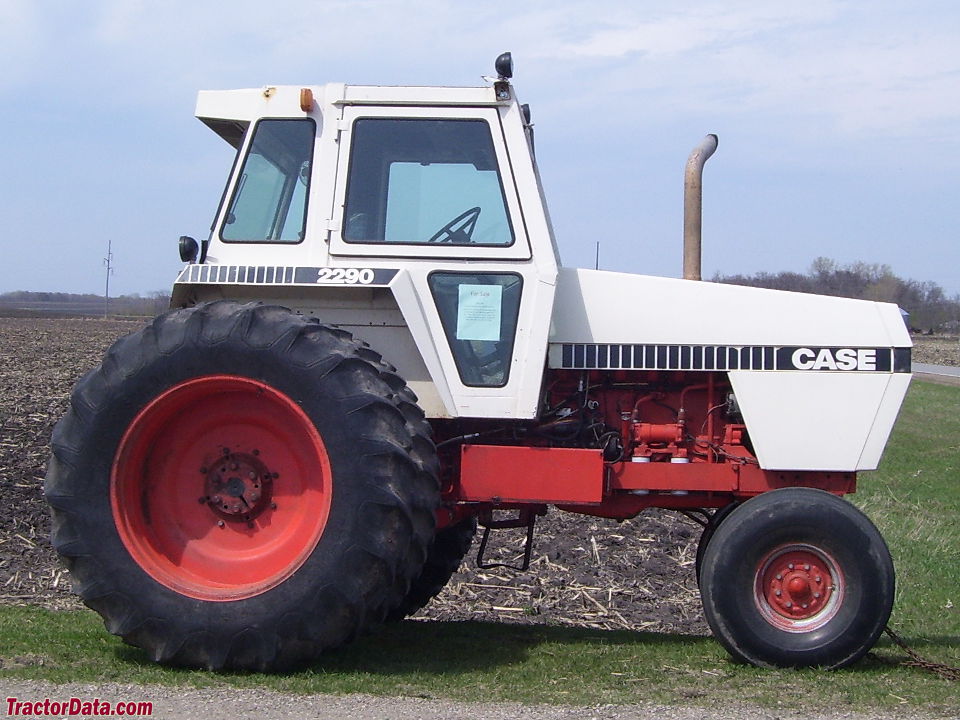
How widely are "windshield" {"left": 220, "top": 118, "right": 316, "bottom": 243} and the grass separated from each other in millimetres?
2257

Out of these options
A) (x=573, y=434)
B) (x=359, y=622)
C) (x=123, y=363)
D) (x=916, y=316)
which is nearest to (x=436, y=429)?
(x=573, y=434)

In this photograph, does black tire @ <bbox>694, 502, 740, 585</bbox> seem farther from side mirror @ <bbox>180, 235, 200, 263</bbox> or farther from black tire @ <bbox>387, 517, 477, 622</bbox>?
side mirror @ <bbox>180, 235, 200, 263</bbox>

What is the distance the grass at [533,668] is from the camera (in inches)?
208

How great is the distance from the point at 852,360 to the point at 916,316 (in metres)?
40.5

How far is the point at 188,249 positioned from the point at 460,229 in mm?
1466

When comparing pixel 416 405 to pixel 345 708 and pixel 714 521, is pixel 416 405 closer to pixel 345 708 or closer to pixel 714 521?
pixel 345 708

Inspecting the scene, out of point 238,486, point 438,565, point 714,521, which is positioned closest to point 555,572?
point 438,565

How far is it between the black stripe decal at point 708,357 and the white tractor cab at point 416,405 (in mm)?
12

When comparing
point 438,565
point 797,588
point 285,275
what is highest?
point 285,275

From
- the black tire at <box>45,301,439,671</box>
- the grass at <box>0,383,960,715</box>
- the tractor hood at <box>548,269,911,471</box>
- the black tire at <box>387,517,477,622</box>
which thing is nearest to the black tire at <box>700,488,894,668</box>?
the grass at <box>0,383,960,715</box>

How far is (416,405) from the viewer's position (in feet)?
18.4

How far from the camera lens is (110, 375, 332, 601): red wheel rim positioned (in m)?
5.73

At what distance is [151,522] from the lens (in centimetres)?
587
